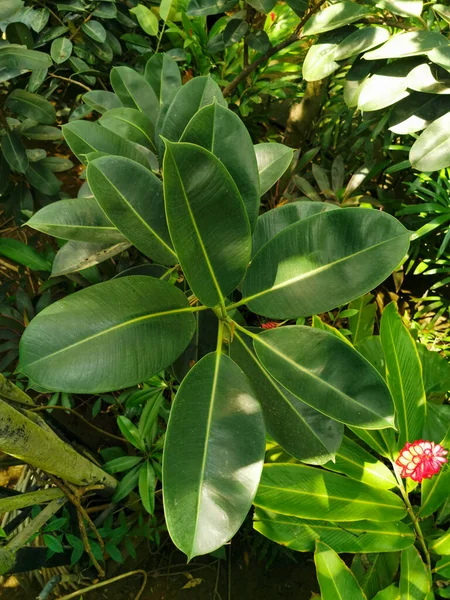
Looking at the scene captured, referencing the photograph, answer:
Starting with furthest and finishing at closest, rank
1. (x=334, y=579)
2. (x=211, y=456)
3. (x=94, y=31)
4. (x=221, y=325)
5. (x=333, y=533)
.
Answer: (x=94, y=31) → (x=333, y=533) → (x=334, y=579) → (x=221, y=325) → (x=211, y=456)

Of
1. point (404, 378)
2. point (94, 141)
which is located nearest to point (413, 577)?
point (404, 378)

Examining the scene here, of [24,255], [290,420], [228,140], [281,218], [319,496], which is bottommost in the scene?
[319,496]

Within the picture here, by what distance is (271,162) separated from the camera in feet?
2.73

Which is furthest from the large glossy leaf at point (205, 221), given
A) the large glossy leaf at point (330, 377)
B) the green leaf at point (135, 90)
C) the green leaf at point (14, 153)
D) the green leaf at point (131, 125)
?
the green leaf at point (14, 153)

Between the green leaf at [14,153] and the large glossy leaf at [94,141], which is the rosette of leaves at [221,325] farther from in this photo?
the green leaf at [14,153]

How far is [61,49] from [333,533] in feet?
5.06

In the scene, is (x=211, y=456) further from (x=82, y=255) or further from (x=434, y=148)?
(x=434, y=148)

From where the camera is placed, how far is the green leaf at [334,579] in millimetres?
1013

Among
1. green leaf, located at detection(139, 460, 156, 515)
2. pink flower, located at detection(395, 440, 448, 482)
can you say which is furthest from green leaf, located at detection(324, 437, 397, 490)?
green leaf, located at detection(139, 460, 156, 515)

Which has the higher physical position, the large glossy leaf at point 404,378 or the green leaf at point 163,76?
the green leaf at point 163,76

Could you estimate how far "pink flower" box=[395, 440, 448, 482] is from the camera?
102 cm

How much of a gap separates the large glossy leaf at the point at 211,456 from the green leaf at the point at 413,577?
2.50 feet

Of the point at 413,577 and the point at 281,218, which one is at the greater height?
the point at 281,218

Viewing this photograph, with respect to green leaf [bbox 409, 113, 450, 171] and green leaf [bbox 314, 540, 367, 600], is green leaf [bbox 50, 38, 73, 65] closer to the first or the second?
green leaf [bbox 409, 113, 450, 171]
